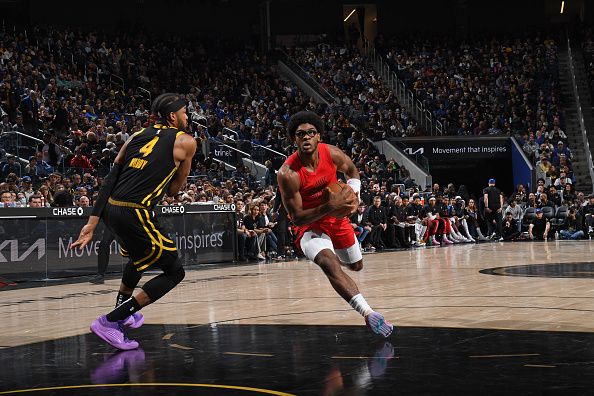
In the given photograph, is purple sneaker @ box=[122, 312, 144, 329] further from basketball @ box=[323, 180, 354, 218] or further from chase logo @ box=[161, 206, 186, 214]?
chase logo @ box=[161, 206, 186, 214]

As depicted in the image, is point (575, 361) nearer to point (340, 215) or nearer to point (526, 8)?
point (340, 215)

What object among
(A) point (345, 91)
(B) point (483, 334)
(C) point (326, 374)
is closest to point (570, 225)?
(A) point (345, 91)

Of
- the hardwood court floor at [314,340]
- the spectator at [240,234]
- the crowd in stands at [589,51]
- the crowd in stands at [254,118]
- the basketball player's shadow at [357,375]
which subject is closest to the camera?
the basketball player's shadow at [357,375]

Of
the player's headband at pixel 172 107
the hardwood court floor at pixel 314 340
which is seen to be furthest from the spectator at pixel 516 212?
the player's headband at pixel 172 107

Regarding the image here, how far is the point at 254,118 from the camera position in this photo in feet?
99.2

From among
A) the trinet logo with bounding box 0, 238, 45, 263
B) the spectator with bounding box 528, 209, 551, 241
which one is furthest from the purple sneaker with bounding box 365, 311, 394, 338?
the spectator with bounding box 528, 209, 551, 241

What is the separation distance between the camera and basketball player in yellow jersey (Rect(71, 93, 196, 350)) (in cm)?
672

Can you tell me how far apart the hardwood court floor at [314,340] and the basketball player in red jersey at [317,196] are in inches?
19.5

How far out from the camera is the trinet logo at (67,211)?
1476 centimetres

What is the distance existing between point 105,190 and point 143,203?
1.00ft

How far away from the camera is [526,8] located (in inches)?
1732

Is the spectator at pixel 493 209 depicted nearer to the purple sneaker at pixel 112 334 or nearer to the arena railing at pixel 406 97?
the arena railing at pixel 406 97

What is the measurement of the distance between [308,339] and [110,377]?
1834mm

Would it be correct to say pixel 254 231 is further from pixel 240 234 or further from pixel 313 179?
pixel 313 179
